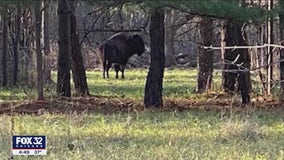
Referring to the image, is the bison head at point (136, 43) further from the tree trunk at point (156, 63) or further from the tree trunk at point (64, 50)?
the tree trunk at point (156, 63)

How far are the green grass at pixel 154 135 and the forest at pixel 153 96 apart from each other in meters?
0.02

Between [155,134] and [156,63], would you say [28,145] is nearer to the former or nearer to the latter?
[155,134]

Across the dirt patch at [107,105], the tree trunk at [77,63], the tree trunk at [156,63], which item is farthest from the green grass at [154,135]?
the tree trunk at [77,63]

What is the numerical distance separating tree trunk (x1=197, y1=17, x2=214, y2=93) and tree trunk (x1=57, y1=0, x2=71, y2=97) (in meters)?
4.53

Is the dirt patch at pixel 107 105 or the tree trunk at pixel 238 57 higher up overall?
the tree trunk at pixel 238 57

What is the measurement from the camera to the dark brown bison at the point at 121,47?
3384 centimetres

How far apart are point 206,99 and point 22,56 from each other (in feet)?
26.8

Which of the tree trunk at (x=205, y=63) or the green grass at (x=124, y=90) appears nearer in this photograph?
the green grass at (x=124, y=90)

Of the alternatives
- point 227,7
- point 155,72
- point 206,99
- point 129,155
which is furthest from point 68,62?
point 129,155

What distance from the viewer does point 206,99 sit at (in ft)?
68.8

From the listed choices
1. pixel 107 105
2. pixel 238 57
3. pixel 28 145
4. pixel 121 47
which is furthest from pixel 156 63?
pixel 121 47

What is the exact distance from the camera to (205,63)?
906 inches

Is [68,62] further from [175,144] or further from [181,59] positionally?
[181,59]

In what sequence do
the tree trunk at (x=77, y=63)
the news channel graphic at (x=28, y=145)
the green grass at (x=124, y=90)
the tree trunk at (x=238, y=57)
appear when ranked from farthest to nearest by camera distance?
the green grass at (x=124, y=90) → the tree trunk at (x=77, y=63) → the tree trunk at (x=238, y=57) → the news channel graphic at (x=28, y=145)
